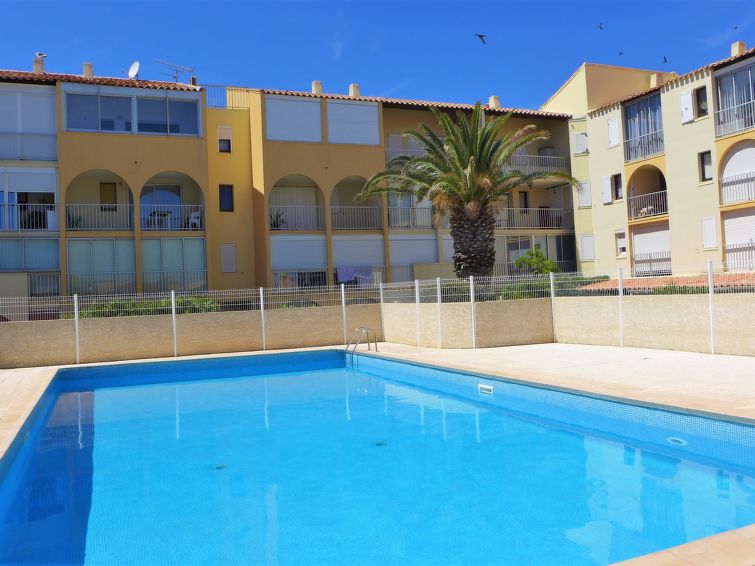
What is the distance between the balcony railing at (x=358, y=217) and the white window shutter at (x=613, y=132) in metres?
10.4

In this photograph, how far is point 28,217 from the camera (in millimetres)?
21641

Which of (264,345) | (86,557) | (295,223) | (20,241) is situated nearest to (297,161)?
(295,223)

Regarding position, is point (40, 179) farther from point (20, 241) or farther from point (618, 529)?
point (618, 529)

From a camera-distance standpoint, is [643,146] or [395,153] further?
[395,153]

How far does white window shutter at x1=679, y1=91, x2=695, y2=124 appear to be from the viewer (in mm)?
23391

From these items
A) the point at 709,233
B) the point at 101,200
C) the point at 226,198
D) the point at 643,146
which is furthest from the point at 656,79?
the point at 101,200

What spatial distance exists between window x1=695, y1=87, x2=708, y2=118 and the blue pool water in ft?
55.7

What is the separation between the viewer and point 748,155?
21.7 meters

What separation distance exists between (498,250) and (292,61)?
41.4 feet

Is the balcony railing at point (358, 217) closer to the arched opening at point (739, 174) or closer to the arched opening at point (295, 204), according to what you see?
the arched opening at point (295, 204)

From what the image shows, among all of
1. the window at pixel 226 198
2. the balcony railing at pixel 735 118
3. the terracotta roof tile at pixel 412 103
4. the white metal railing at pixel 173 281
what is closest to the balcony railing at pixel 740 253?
the balcony railing at pixel 735 118

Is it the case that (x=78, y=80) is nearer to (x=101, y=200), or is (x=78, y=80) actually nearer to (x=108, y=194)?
(x=108, y=194)

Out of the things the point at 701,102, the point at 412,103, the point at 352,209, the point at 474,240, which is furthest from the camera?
the point at 412,103

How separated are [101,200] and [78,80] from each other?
4.35m
